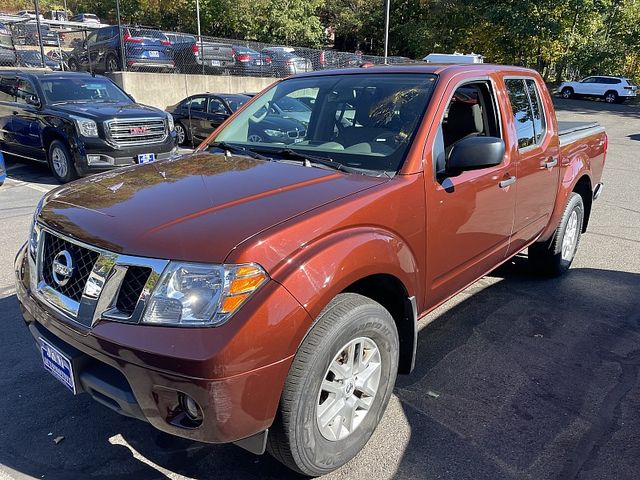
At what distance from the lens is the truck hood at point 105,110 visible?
28.6 ft

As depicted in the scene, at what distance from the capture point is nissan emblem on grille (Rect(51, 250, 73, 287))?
7.66ft

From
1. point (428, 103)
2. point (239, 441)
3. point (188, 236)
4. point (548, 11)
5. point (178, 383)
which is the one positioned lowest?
point (239, 441)

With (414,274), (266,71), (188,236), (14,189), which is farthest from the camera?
(266,71)

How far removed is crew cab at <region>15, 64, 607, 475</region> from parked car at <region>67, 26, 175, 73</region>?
15.2 metres

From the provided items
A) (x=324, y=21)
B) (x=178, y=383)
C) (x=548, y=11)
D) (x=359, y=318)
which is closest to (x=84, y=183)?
(x=178, y=383)

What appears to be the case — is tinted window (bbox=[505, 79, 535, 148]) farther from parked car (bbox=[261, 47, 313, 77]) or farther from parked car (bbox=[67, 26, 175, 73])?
parked car (bbox=[261, 47, 313, 77])

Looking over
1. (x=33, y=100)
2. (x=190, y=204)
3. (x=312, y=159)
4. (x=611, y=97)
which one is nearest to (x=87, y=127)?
(x=33, y=100)

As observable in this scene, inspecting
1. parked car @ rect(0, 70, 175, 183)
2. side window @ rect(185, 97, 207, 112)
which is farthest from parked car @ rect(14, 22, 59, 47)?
parked car @ rect(0, 70, 175, 183)

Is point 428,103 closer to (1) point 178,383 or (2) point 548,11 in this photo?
(1) point 178,383

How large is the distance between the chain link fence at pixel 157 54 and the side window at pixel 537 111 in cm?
1254

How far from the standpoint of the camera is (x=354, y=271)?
2.36 m

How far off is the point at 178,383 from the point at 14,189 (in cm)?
820

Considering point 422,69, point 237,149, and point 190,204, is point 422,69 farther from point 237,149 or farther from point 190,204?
point 190,204

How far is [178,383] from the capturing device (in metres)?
1.98
